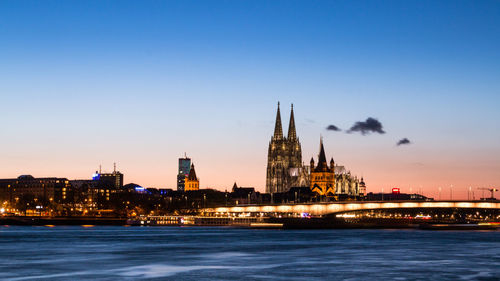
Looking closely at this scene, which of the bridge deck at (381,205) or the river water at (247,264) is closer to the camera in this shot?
the river water at (247,264)

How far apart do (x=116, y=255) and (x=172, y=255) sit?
565 centimetres

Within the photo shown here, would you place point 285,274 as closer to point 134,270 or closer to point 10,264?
point 134,270

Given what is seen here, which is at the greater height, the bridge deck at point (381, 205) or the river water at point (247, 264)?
the bridge deck at point (381, 205)

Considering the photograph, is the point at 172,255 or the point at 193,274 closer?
the point at 193,274

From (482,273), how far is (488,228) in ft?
446

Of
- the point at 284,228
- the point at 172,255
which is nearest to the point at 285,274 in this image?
the point at 172,255

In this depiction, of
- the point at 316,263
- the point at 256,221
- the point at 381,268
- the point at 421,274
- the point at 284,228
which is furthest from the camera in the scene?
the point at 256,221

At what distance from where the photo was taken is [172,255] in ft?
242

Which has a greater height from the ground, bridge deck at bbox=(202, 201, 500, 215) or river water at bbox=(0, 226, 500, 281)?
bridge deck at bbox=(202, 201, 500, 215)

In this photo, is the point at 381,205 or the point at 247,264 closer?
the point at 247,264

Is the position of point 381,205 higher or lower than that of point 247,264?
higher

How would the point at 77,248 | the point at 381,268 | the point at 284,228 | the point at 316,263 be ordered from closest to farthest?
1. the point at 381,268
2. the point at 316,263
3. the point at 77,248
4. the point at 284,228

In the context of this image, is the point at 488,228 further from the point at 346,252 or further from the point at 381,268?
the point at 381,268

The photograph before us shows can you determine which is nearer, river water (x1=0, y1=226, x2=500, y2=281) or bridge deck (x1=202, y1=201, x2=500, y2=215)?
river water (x1=0, y1=226, x2=500, y2=281)
